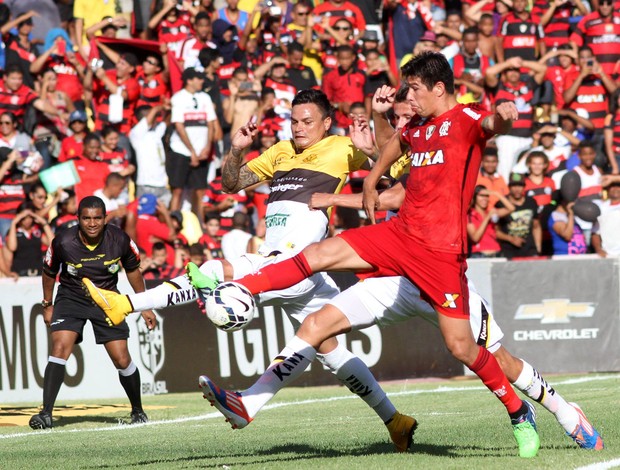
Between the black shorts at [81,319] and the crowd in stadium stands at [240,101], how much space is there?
14.7 feet

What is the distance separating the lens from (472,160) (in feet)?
23.7

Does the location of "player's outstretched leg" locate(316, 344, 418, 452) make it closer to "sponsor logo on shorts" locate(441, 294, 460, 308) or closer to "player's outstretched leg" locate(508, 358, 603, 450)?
"player's outstretched leg" locate(508, 358, 603, 450)

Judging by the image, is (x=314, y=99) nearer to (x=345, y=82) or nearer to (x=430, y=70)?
(x=430, y=70)

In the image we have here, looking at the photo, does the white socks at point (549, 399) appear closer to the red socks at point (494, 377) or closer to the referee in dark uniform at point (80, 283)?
the red socks at point (494, 377)

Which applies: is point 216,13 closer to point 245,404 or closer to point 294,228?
point 294,228

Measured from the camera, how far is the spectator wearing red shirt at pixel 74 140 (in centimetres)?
1731

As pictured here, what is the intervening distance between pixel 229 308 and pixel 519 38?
14422 millimetres

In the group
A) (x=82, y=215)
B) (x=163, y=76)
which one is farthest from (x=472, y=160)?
(x=163, y=76)

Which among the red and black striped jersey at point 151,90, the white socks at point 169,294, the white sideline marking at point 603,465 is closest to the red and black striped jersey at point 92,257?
the white socks at point 169,294

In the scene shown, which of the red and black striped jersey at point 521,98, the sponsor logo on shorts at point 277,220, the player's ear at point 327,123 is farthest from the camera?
the red and black striped jersey at point 521,98

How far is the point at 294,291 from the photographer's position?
331 inches

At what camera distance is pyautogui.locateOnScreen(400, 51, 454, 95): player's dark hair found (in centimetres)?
732

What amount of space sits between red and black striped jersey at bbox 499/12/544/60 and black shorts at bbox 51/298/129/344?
11.0 metres

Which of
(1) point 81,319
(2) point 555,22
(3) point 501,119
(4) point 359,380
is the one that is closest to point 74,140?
(1) point 81,319
